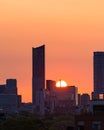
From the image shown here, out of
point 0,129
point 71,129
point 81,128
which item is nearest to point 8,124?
point 0,129

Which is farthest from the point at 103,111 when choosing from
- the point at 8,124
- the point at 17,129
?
the point at 8,124

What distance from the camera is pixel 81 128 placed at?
376 ft

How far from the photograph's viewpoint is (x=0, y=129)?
19150 cm

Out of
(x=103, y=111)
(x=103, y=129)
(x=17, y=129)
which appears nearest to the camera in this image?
(x=103, y=129)

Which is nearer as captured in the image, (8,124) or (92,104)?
(92,104)

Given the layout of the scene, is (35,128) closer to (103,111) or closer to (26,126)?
(26,126)

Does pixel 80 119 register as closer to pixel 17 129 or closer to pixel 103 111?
pixel 103 111

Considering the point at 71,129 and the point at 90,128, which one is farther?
the point at 71,129

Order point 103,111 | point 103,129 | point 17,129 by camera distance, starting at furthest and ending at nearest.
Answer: point 17,129 → point 103,111 → point 103,129

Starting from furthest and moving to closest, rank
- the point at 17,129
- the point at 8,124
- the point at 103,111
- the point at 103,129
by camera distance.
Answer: the point at 8,124 < the point at 17,129 < the point at 103,111 < the point at 103,129

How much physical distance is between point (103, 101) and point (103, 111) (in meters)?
3.75

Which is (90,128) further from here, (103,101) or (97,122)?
(103,101)

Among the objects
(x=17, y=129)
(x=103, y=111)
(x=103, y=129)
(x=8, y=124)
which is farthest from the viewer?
(x=8, y=124)

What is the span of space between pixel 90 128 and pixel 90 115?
1637mm
